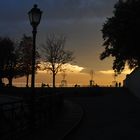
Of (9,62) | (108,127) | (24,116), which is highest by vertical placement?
(9,62)

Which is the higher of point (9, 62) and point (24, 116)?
point (9, 62)

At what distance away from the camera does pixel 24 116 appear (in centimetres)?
2195

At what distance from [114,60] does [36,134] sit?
238 feet

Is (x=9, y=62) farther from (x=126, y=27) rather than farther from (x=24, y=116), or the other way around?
(x=24, y=116)

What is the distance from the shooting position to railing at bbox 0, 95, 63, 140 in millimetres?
18734

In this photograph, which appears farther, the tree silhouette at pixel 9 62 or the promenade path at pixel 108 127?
the tree silhouette at pixel 9 62

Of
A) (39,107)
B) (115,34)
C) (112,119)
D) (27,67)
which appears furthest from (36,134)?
(27,67)

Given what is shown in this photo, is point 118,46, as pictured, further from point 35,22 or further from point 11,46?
point 35,22

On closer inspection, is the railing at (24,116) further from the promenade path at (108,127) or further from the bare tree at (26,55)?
the bare tree at (26,55)

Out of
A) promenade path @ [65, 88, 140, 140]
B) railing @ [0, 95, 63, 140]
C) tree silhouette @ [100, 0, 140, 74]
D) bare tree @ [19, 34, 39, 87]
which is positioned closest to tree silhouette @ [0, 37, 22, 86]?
bare tree @ [19, 34, 39, 87]

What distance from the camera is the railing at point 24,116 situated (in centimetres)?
1873

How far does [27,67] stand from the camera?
377 feet

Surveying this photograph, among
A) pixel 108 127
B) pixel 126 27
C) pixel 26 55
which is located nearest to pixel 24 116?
pixel 108 127

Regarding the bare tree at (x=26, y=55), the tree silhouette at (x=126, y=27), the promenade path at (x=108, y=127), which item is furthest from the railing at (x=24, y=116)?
the bare tree at (x=26, y=55)
